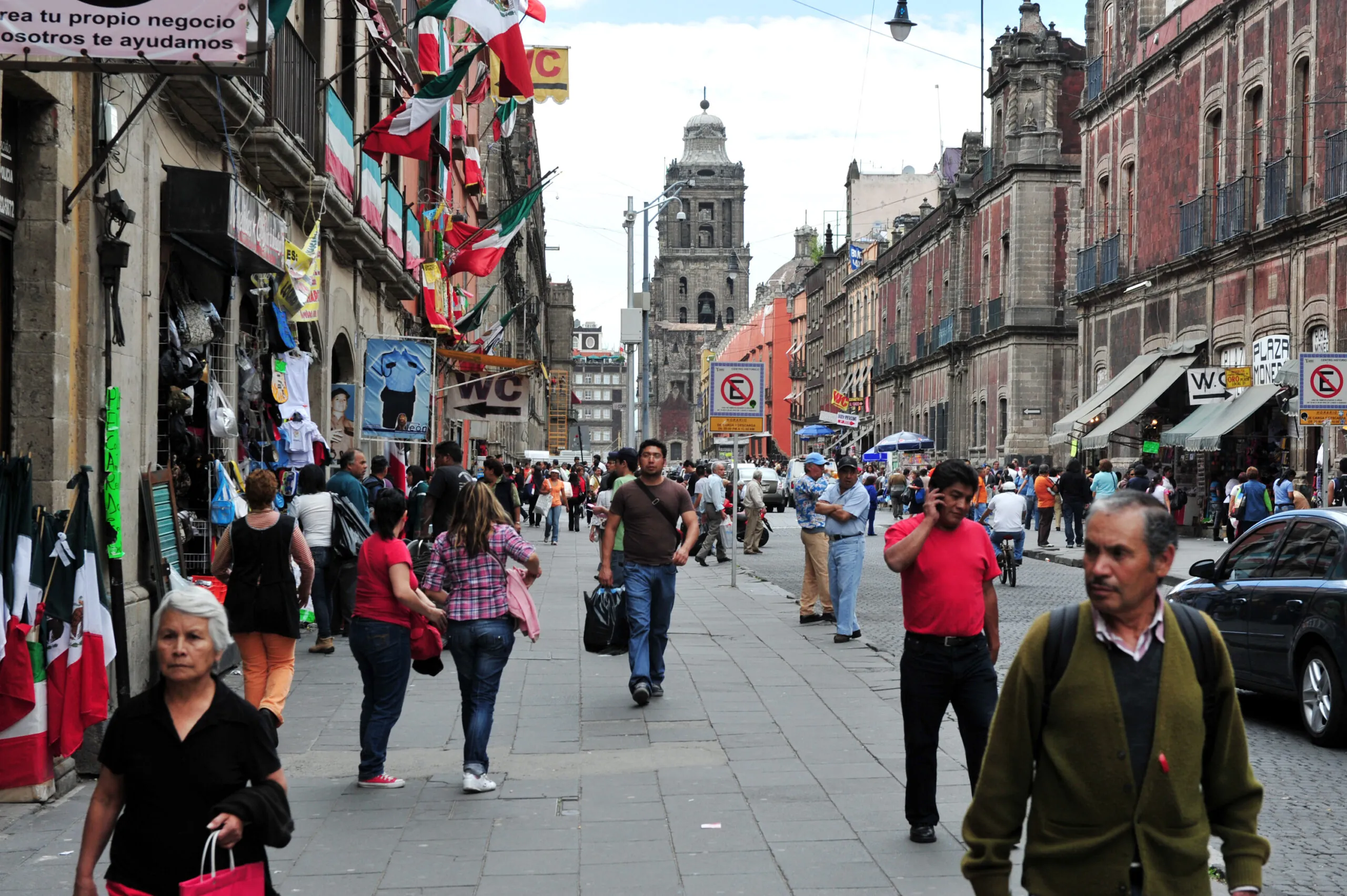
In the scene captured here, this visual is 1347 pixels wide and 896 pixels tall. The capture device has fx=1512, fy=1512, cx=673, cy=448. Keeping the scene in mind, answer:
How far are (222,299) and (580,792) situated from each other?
255 inches

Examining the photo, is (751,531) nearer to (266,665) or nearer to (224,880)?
(266,665)

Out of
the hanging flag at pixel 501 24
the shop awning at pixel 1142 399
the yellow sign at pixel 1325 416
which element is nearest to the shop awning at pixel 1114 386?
the shop awning at pixel 1142 399

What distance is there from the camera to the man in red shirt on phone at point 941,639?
20.8ft

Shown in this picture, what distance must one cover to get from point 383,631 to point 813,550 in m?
8.16

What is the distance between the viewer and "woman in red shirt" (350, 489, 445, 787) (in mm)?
7531

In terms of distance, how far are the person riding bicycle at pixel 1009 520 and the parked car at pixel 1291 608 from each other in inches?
393

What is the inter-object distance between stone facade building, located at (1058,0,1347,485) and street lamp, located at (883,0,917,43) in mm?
5767

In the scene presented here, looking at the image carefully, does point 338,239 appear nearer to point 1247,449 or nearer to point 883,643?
point 883,643

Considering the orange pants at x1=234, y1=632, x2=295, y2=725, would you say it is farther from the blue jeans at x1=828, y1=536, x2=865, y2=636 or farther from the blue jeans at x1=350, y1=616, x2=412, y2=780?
the blue jeans at x1=828, y1=536, x2=865, y2=636

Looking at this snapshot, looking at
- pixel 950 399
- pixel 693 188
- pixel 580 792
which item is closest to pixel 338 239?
pixel 580 792

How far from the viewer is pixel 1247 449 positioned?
91.4ft

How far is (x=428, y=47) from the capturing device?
2411cm

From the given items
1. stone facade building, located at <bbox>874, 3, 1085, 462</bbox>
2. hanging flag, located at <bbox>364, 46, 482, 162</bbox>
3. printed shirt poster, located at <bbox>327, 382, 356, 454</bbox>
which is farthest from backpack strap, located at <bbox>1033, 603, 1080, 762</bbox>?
stone facade building, located at <bbox>874, 3, 1085, 462</bbox>

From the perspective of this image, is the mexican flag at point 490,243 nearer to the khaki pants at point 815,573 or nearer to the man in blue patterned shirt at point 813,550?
the man in blue patterned shirt at point 813,550
